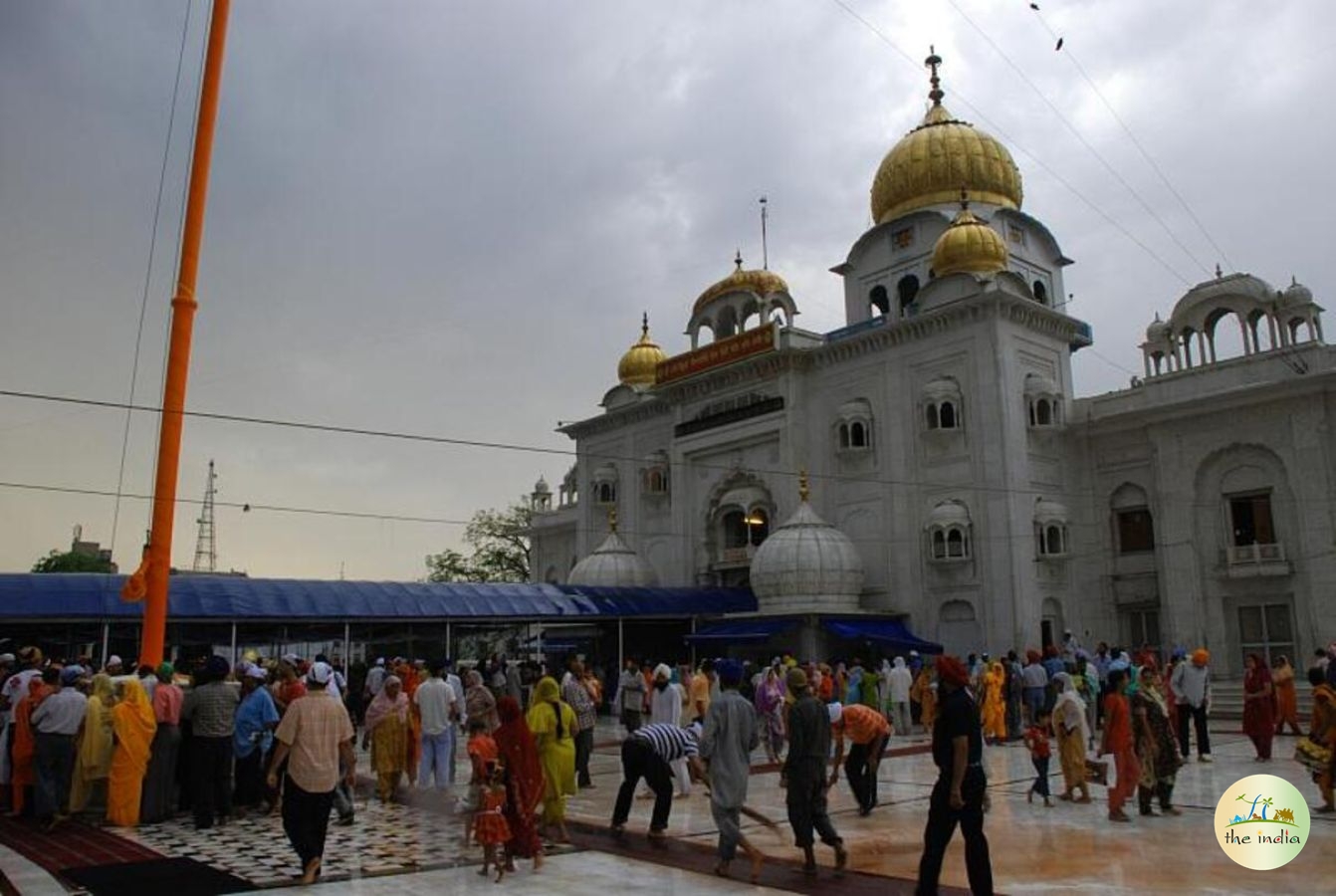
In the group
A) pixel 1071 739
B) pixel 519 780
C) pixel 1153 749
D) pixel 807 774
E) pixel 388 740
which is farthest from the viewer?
pixel 388 740

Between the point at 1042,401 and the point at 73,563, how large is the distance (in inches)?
2113

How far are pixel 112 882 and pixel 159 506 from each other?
201 inches

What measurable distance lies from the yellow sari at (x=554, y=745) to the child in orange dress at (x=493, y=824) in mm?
1068

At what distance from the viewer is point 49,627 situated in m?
21.2

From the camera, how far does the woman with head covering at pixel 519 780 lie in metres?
7.52

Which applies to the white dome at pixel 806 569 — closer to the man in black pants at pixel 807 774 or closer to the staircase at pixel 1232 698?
the staircase at pixel 1232 698

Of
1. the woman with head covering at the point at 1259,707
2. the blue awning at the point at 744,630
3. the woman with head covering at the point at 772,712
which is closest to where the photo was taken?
the woman with head covering at the point at 1259,707

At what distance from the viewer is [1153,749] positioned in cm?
953

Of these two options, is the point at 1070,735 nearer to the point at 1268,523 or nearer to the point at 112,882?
the point at 112,882

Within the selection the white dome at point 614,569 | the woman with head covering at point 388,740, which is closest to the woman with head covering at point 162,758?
the woman with head covering at point 388,740

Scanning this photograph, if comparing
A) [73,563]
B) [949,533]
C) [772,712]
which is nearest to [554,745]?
[772,712]

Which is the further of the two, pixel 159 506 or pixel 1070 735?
pixel 159 506

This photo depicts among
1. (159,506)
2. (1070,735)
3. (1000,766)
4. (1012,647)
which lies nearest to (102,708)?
(159,506)

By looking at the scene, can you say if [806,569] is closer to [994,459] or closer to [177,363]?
[994,459]
